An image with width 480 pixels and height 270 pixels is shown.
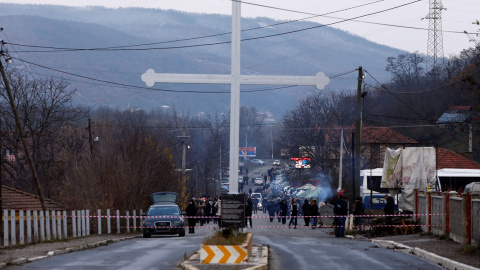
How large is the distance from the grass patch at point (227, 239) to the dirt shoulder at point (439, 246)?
568 cm

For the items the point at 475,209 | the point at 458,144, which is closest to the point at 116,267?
the point at 475,209

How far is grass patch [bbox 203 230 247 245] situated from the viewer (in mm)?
19500

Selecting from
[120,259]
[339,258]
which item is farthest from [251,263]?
[120,259]

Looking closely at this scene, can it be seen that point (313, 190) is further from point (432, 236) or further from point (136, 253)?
point (136, 253)

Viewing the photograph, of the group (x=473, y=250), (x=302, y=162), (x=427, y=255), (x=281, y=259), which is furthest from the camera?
(x=302, y=162)

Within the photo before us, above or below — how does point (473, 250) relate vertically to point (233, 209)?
below

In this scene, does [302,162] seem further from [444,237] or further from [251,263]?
[251,263]

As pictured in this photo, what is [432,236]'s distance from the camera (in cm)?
3219

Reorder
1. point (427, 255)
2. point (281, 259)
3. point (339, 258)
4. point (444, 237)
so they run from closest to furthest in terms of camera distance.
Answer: point (281, 259) → point (339, 258) → point (427, 255) → point (444, 237)

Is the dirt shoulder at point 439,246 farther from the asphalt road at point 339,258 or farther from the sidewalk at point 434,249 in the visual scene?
the asphalt road at point 339,258

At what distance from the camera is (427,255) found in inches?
928

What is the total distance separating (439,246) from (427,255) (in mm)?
3364

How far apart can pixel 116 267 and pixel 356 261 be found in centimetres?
646

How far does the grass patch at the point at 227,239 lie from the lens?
19500 mm
